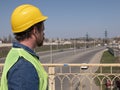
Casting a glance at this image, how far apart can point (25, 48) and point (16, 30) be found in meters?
0.11

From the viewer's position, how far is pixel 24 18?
1586mm

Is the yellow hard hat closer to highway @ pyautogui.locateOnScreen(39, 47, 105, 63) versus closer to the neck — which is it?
the neck

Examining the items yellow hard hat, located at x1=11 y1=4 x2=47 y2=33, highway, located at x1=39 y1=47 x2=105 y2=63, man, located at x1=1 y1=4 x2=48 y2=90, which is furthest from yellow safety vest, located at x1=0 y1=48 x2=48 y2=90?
highway, located at x1=39 y1=47 x2=105 y2=63

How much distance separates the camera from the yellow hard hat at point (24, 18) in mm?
1582

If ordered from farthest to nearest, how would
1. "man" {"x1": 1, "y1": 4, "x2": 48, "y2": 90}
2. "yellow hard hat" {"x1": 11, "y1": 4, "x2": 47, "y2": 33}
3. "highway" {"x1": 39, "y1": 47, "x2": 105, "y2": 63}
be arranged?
"highway" {"x1": 39, "y1": 47, "x2": 105, "y2": 63}, "yellow hard hat" {"x1": 11, "y1": 4, "x2": 47, "y2": 33}, "man" {"x1": 1, "y1": 4, "x2": 48, "y2": 90}

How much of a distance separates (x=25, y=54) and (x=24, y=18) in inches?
7.6

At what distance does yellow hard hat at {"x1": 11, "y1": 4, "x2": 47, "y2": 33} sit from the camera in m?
1.58

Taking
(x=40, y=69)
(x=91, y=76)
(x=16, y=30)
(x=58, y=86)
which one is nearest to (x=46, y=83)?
(x=40, y=69)

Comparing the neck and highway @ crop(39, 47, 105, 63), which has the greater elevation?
the neck

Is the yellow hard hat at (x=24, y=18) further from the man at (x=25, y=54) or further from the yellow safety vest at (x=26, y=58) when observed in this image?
the yellow safety vest at (x=26, y=58)

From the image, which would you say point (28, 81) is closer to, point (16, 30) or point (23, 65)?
point (23, 65)

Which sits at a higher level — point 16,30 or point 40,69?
point 16,30

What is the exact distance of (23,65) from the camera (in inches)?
58.5

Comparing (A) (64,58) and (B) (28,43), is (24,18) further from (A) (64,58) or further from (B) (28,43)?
(A) (64,58)
